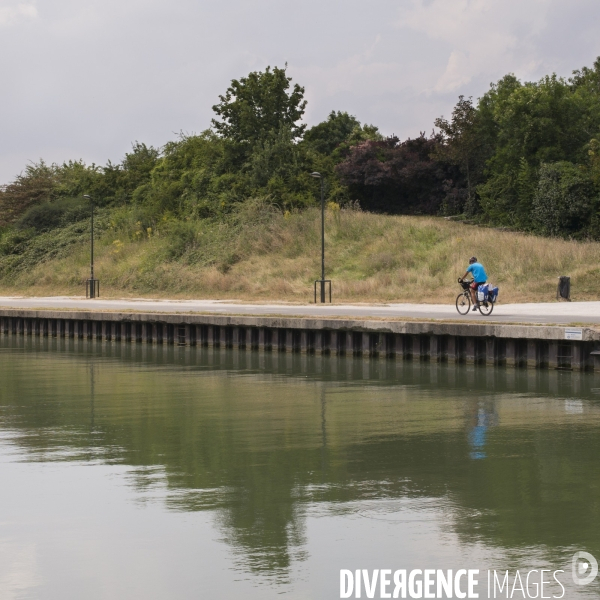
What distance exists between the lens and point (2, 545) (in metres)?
10.2

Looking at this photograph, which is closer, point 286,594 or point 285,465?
point 286,594

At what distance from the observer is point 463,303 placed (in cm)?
3422

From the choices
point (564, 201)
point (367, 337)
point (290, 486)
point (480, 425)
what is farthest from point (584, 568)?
point (564, 201)

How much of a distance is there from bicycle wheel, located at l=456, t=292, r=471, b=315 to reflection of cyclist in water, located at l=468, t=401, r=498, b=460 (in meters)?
13.8

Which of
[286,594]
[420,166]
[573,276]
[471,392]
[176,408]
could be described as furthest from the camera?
[420,166]

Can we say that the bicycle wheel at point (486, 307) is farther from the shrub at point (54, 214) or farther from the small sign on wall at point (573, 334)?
the shrub at point (54, 214)

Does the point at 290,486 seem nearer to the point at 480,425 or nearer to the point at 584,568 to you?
the point at 584,568

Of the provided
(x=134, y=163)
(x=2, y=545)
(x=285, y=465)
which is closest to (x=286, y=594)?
(x=2, y=545)

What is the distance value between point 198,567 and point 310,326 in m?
20.8

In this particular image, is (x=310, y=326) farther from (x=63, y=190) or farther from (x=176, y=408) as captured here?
(x=63, y=190)

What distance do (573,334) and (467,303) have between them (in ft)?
35.6

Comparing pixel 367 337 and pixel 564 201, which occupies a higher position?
pixel 564 201

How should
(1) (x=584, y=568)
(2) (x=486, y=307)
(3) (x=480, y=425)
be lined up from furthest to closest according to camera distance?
1. (2) (x=486, y=307)
2. (3) (x=480, y=425)
3. (1) (x=584, y=568)

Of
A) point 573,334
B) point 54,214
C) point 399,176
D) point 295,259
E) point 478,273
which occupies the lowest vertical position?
point 573,334
